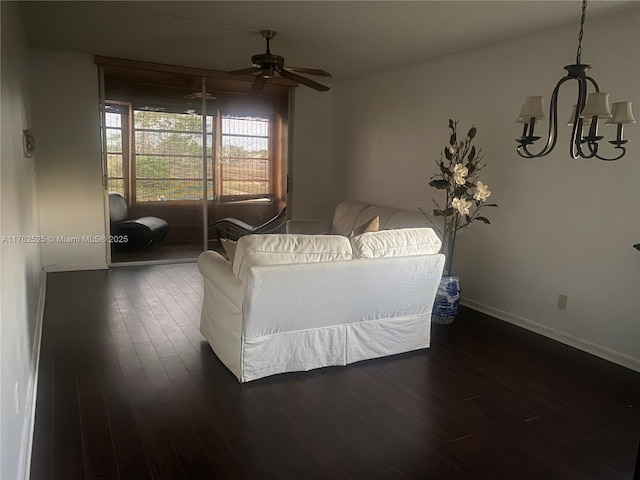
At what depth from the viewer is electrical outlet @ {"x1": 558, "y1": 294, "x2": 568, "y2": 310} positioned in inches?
143

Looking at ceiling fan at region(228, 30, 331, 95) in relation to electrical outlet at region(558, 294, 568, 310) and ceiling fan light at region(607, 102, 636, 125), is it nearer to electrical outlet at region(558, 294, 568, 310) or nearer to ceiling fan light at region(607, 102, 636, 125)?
ceiling fan light at region(607, 102, 636, 125)

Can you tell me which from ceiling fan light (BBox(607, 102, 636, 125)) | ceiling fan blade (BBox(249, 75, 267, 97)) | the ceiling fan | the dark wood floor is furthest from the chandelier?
ceiling fan blade (BBox(249, 75, 267, 97))

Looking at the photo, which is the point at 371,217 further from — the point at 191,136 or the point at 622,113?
the point at 622,113

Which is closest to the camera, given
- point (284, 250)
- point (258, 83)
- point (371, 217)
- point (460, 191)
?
point (284, 250)

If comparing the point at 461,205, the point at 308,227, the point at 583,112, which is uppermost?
the point at 583,112

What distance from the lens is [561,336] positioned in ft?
12.0

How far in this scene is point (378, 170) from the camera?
229 inches

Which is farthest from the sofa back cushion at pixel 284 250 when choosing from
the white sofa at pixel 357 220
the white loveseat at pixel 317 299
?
the white sofa at pixel 357 220

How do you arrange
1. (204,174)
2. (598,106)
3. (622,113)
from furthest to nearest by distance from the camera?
(204,174)
(622,113)
(598,106)

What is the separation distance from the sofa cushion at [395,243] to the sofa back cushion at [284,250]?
0.32 feet

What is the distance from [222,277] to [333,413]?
1.04 meters

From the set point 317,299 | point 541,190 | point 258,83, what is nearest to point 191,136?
point 258,83

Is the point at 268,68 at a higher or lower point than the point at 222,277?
higher

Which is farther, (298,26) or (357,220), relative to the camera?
(357,220)
